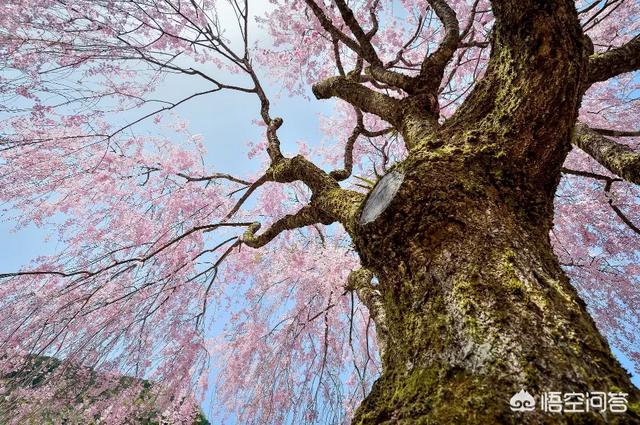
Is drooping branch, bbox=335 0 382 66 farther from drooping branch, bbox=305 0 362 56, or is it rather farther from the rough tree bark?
the rough tree bark

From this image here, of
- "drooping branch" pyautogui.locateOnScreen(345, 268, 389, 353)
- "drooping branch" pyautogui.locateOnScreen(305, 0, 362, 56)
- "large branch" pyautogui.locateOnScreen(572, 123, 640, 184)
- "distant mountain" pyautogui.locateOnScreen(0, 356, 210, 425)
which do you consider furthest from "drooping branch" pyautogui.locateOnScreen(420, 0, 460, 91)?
"distant mountain" pyautogui.locateOnScreen(0, 356, 210, 425)

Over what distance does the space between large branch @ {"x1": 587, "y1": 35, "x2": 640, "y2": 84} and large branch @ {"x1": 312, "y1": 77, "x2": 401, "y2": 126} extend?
3.91 feet

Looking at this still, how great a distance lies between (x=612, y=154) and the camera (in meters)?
2.22

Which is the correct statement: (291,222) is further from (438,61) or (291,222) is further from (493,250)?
(493,250)

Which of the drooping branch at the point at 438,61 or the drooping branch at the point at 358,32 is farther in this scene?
the drooping branch at the point at 358,32

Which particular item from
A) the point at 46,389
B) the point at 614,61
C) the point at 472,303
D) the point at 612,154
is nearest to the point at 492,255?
the point at 472,303

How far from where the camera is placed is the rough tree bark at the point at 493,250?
90cm

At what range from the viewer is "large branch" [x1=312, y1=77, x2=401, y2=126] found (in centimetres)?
283

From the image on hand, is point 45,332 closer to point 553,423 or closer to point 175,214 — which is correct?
point 175,214

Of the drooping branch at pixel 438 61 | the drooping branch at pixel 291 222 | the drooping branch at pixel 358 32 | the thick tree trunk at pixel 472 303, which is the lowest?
the thick tree trunk at pixel 472 303

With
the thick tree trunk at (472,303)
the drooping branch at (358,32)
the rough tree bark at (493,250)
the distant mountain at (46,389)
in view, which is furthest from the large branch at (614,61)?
the distant mountain at (46,389)

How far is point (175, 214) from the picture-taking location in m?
6.31

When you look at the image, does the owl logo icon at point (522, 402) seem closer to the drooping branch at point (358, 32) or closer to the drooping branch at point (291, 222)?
the drooping branch at point (291, 222)

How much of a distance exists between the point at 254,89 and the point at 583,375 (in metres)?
4.46
